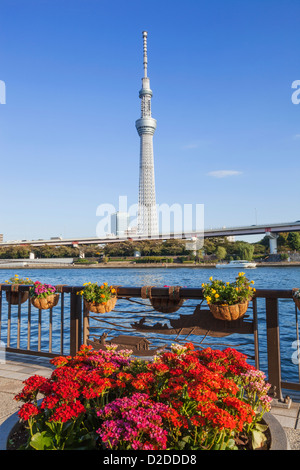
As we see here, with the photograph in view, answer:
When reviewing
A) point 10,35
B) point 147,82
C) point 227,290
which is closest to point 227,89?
point 10,35

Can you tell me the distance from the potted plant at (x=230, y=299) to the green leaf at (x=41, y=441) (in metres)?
2.31

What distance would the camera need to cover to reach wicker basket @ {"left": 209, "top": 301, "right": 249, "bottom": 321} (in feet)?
12.1

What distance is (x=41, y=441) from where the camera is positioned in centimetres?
177

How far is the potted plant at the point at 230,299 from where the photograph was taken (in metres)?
3.70

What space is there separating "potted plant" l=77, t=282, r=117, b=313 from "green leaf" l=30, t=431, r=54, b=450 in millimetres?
2617

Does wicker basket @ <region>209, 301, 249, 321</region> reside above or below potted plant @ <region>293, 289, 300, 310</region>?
below

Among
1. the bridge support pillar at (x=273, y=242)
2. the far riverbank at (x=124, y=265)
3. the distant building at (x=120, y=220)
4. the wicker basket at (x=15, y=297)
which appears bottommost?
the far riverbank at (x=124, y=265)

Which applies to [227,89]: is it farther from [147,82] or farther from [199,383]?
[147,82]

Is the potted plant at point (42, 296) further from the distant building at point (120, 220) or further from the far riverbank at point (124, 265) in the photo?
the distant building at point (120, 220)

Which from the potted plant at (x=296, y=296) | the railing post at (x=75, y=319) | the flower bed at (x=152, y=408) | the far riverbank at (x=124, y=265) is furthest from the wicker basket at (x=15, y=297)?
the far riverbank at (x=124, y=265)

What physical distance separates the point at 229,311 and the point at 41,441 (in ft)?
7.89

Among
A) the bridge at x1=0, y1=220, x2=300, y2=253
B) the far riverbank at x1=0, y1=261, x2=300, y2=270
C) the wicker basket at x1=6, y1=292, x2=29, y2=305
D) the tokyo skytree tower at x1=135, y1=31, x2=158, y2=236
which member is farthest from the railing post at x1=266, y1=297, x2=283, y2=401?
the tokyo skytree tower at x1=135, y1=31, x2=158, y2=236

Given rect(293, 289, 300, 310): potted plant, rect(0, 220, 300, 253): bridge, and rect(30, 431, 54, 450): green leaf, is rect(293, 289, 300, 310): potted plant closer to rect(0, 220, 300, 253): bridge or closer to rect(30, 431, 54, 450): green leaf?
rect(30, 431, 54, 450): green leaf
